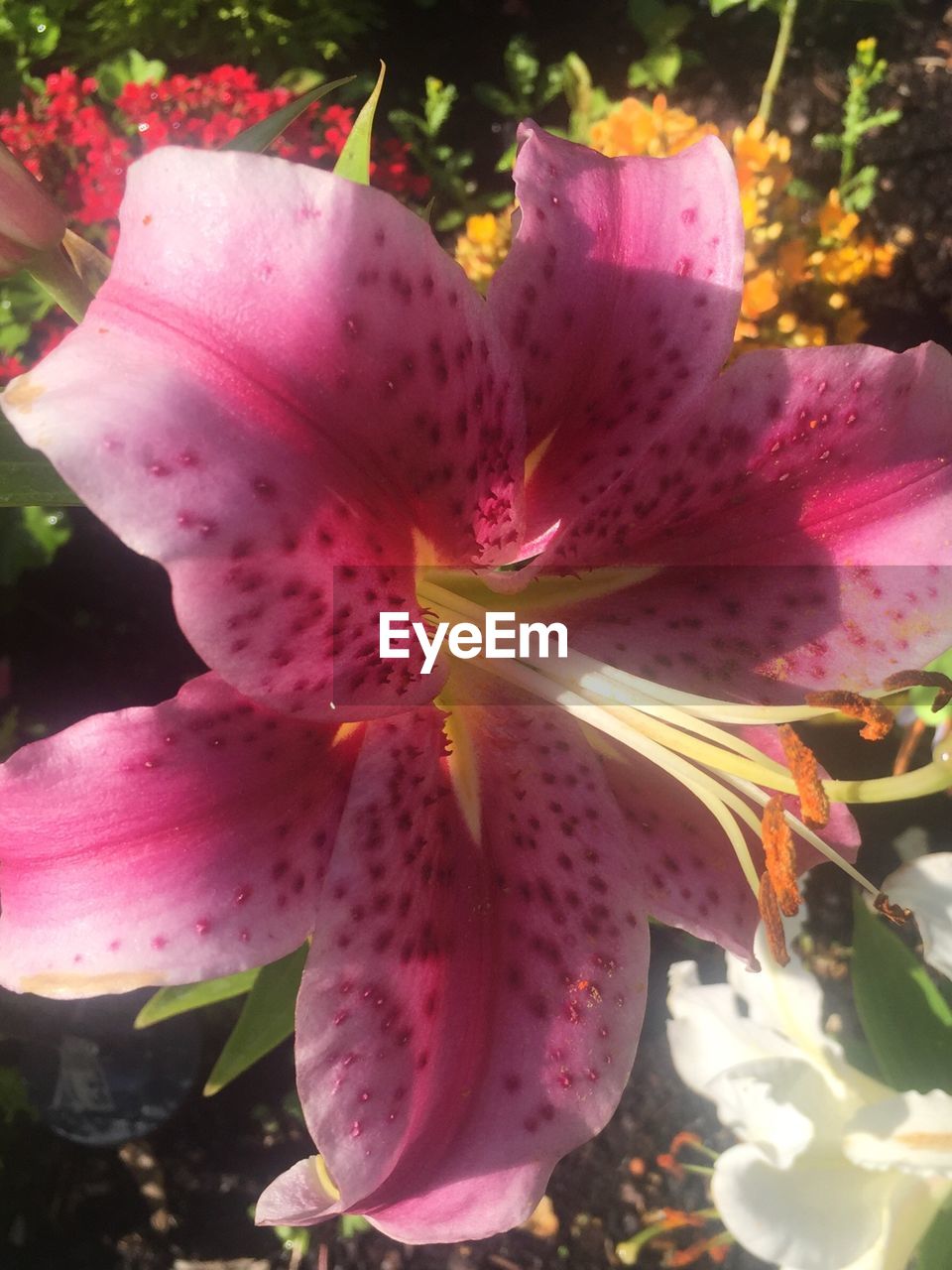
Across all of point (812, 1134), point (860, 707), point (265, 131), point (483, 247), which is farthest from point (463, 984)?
point (483, 247)

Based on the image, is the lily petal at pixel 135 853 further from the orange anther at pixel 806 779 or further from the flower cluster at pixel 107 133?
the flower cluster at pixel 107 133

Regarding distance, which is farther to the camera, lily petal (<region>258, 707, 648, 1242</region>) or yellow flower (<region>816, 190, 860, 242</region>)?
yellow flower (<region>816, 190, 860, 242</region>)

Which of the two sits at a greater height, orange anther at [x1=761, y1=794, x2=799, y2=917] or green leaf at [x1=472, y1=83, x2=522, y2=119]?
green leaf at [x1=472, y1=83, x2=522, y2=119]

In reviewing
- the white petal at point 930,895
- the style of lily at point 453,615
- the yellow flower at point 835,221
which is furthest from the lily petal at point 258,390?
the yellow flower at point 835,221

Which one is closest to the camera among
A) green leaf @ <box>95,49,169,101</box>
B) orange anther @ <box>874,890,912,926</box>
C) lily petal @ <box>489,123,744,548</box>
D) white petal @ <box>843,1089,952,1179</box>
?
lily petal @ <box>489,123,744,548</box>

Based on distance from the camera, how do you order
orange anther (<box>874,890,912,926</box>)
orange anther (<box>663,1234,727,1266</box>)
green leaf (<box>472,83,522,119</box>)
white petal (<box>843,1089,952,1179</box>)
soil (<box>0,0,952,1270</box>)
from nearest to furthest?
orange anther (<box>874,890,912,926</box>) < white petal (<box>843,1089,952,1179</box>) < orange anther (<box>663,1234,727,1266</box>) < soil (<box>0,0,952,1270</box>) < green leaf (<box>472,83,522,119</box>)

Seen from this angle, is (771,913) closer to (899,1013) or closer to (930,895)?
(930,895)

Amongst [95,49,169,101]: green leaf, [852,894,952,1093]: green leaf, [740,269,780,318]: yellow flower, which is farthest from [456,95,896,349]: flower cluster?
[852,894,952,1093]: green leaf

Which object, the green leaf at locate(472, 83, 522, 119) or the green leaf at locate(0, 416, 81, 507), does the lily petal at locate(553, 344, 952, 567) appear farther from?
the green leaf at locate(472, 83, 522, 119)
